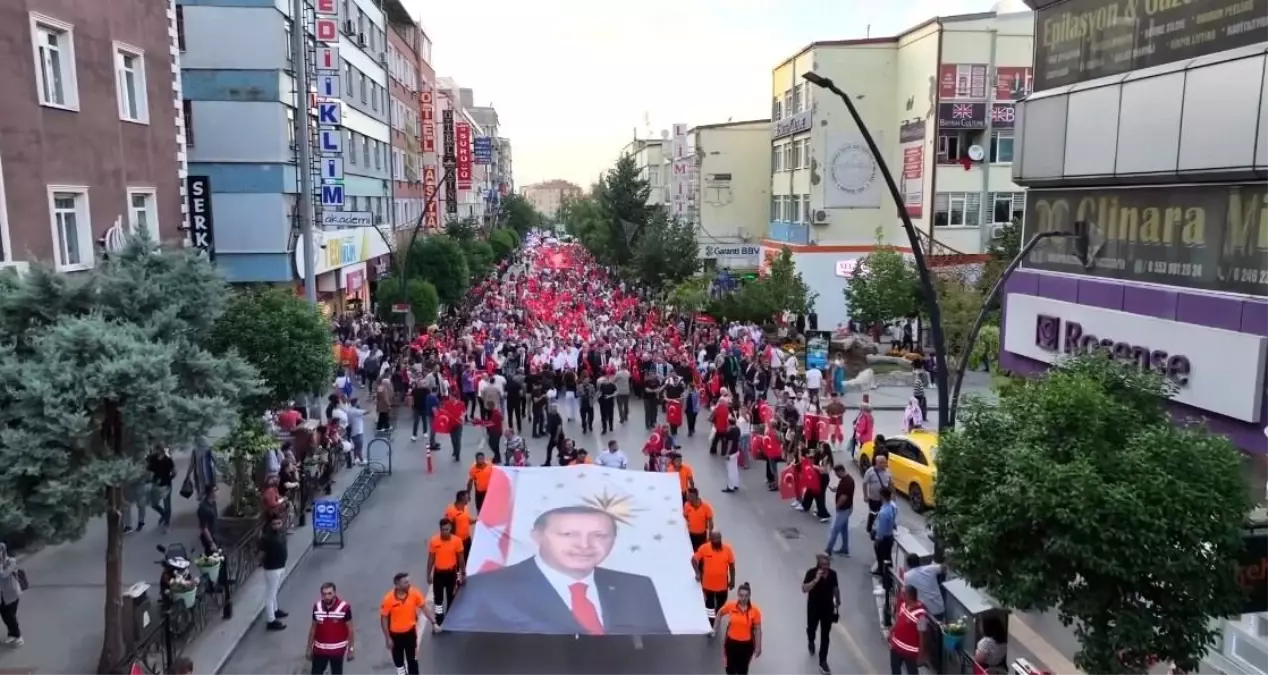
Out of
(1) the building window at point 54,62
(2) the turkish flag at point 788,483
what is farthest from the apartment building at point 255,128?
(2) the turkish flag at point 788,483

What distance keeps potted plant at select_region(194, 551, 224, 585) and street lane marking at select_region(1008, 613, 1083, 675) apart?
9676 mm

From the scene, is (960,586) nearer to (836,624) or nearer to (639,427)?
(836,624)

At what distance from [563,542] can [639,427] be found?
11.1 meters

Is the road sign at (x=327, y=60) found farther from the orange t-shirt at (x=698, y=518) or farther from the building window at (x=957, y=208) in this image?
the building window at (x=957, y=208)

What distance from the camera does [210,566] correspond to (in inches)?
445

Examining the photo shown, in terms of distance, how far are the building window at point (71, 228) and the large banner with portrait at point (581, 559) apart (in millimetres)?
9397

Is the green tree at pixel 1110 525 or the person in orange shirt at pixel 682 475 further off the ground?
the green tree at pixel 1110 525

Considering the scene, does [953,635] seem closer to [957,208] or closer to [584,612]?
[584,612]

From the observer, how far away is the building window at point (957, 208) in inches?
1480

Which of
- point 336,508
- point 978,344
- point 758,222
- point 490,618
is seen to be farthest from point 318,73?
point 758,222

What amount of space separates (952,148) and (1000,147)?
1812 mm

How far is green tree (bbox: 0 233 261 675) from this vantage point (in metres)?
8.05

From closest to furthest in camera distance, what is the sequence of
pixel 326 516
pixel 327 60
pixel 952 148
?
pixel 326 516
pixel 327 60
pixel 952 148

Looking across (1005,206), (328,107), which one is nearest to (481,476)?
(328,107)
